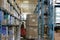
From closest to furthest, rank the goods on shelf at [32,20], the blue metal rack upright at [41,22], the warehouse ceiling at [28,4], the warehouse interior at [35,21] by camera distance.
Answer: the warehouse interior at [35,21] → the blue metal rack upright at [41,22] → the goods on shelf at [32,20] → the warehouse ceiling at [28,4]

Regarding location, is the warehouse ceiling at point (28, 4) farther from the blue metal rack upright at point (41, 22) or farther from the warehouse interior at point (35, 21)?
the blue metal rack upright at point (41, 22)

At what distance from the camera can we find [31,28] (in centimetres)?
609

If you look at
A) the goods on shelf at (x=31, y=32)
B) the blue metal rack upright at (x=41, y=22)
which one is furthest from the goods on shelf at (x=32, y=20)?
the blue metal rack upright at (x=41, y=22)

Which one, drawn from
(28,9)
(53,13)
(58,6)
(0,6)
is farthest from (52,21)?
(28,9)

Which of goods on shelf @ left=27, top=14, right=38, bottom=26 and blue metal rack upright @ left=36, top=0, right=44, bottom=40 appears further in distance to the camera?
goods on shelf @ left=27, top=14, right=38, bottom=26

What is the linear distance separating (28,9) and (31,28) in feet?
15.5

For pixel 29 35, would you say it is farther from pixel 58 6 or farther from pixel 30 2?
pixel 30 2

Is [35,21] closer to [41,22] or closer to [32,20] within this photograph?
[32,20]

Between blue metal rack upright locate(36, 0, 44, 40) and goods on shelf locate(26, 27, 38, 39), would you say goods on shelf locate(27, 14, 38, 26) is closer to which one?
goods on shelf locate(26, 27, 38, 39)

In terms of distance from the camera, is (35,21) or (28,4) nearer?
(35,21)

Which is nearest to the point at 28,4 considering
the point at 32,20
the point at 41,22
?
the point at 32,20

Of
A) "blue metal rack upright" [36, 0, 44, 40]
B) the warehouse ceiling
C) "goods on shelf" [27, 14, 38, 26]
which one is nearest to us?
"blue metal rack upright" [36, 0, 44, 40]

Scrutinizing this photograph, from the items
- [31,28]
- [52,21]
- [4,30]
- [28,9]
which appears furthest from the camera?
[28,9]

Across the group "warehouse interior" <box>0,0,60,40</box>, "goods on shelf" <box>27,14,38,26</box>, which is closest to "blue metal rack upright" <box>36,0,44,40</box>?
"warehouse interior" <box>0,0,60,40</box>
